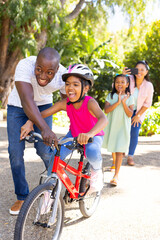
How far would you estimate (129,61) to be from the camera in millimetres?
22281

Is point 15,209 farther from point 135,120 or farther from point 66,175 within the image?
point 135,120

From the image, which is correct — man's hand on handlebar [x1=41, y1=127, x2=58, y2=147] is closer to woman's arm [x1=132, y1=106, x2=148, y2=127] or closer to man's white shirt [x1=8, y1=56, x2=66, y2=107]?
man's white shirt [x1=8, y1=56, x2=66, y2=107]

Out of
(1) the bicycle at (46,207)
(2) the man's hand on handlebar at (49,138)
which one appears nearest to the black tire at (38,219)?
(1) the bicycle at (46,207)

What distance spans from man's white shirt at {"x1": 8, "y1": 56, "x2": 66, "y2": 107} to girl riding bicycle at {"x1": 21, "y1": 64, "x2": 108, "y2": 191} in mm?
235

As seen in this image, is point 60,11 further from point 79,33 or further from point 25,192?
point 25,192

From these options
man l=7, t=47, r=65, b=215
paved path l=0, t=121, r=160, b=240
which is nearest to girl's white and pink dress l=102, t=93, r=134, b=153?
paved path l=0, t=121, r=160, b=240

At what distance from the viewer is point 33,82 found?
3.13 metres

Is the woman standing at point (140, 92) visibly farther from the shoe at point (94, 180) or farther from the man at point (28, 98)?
the shoe at point (94, 180)

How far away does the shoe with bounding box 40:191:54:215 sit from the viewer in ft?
7.86

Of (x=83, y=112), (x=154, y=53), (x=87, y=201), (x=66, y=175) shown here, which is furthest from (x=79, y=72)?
(x=154, y=53)

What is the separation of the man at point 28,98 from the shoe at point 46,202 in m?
0.58

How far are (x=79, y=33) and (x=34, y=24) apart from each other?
442cm

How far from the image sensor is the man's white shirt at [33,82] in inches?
116

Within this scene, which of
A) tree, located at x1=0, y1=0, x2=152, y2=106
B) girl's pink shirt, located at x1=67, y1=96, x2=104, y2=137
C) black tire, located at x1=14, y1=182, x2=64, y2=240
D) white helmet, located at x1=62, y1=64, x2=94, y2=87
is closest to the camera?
black tire, located at x1=14, y1=182, x2=64, y2=240
